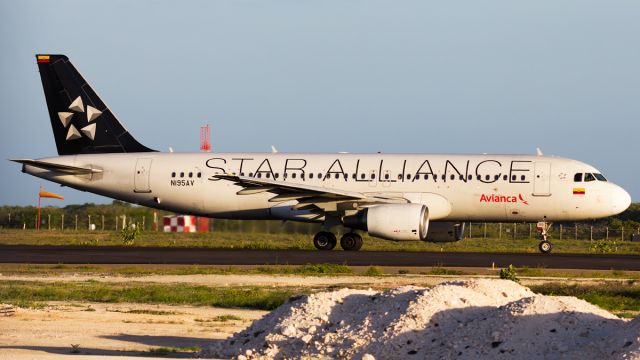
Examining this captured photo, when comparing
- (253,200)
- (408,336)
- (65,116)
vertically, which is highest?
(65,116)

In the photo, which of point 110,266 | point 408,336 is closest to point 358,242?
point 110,266

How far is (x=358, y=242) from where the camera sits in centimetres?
3875

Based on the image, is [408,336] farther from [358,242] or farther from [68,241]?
[68,241]

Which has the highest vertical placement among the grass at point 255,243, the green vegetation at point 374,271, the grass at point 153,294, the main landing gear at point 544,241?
the main landing gear at point 544,241

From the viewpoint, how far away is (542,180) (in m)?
37.6

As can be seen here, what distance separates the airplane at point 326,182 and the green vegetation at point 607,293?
11535mm

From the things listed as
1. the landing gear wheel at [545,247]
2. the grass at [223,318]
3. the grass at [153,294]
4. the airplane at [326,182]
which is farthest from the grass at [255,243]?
the grass at [223,318]

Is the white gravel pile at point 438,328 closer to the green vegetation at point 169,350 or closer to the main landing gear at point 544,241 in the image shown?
the green vegetation at point 169,350

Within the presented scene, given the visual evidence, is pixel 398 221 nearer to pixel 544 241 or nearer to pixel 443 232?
pixel 443 232

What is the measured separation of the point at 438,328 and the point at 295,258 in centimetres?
2072

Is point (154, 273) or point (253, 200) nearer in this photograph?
point (154, 273)

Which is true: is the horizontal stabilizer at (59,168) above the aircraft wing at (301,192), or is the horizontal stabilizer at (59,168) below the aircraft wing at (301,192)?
above

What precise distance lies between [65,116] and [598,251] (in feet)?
69.0

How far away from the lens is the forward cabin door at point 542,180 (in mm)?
37562
